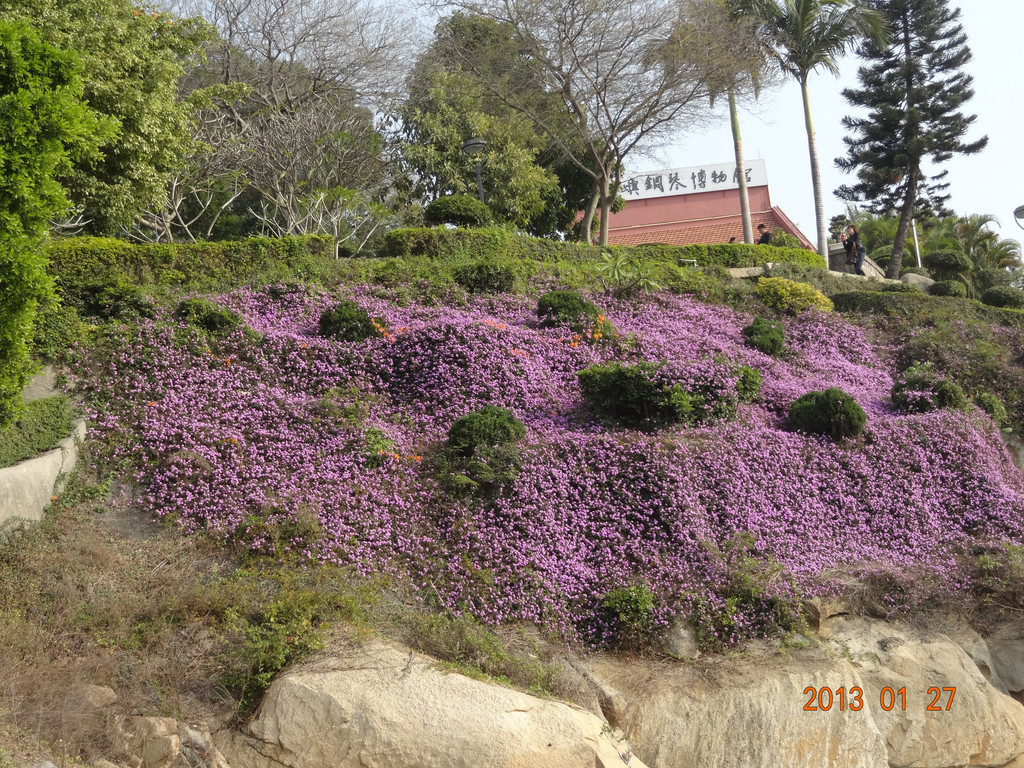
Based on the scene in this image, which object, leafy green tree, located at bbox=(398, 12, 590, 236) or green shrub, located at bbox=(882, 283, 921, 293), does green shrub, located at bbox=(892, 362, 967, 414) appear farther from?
leafy green tree, located at bbox=(398, 12, 590, 236)

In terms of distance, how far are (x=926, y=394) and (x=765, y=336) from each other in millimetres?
3063

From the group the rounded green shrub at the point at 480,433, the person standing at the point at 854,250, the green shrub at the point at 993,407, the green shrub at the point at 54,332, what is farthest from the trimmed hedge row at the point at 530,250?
the green shrub at the point at 993,407

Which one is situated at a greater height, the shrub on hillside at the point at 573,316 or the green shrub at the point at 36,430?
the shrub on hillside at the point at 573,316

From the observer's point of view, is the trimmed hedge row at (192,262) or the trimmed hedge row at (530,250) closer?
the trimmed hedge row at (192,262)

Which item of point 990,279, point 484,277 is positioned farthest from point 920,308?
point 990,279

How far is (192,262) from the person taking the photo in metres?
14.2

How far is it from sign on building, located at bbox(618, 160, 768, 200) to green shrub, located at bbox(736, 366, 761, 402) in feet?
71.3

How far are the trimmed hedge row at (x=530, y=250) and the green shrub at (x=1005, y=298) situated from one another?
5.25 meters

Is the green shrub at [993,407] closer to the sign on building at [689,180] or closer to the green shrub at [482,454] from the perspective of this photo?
the green shrub at [482,454]

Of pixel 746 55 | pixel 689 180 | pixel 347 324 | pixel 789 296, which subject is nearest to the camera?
pixel 347 324

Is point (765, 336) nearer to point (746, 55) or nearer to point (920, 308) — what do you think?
point (920, 308)

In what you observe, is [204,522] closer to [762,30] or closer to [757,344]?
[757,344]

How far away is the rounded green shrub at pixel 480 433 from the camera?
10148 mm

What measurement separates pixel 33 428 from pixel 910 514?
399 inches
